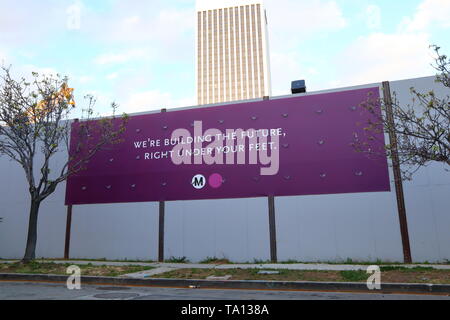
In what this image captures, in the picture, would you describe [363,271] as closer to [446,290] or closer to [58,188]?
[446,290]

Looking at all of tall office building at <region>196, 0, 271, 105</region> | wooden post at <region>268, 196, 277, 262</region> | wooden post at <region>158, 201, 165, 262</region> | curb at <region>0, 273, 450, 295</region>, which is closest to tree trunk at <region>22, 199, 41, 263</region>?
curb at <region>0, 273, 450, 295</region>

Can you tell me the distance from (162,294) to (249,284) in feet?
7.44

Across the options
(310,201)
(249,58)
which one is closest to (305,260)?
(310,201)

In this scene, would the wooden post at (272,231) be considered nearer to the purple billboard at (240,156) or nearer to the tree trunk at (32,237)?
the purple billboard at (240,156)

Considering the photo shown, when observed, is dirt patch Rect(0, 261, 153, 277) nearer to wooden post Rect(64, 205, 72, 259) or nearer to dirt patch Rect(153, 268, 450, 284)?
dirt patch Rect(153, 268, 450, 284)

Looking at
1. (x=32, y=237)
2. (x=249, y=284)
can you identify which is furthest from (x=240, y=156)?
(x=32, y=237)

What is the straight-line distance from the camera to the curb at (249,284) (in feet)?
27.6

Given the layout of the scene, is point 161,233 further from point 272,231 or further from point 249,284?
point 249,284

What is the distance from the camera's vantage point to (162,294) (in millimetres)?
8438

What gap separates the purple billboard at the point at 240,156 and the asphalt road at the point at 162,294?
6.76 meters

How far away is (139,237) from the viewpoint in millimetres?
16281

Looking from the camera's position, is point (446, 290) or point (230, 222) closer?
point (446, 290)

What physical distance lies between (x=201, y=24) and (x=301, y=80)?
141776mm

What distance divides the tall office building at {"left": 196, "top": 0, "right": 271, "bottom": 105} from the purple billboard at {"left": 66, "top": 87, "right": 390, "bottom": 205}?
→ 11899 cm
